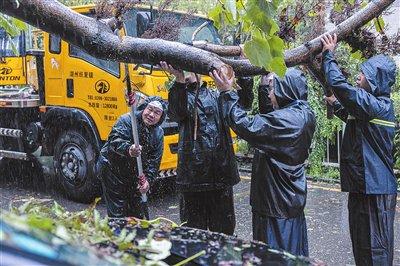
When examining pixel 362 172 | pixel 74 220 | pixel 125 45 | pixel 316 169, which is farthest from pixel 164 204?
pixel 74 220

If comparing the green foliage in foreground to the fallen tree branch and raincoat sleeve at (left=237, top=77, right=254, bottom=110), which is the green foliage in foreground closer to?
the fallen tree branch

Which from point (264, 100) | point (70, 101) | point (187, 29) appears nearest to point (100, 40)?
point (264, 100)

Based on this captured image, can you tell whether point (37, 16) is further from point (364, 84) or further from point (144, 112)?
point (364, 84)

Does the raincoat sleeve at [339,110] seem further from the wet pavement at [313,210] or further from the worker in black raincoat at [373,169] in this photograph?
the wet pavement at [313,210]

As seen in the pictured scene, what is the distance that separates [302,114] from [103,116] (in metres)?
3.89

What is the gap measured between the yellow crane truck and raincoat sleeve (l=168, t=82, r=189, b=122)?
2225 mm

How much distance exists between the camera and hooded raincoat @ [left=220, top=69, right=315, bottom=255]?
341 cm

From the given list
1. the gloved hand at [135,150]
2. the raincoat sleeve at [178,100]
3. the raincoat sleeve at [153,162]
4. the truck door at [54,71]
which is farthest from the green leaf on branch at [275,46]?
the truck door at [54,71]

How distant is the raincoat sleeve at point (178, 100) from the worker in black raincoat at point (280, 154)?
69 cm

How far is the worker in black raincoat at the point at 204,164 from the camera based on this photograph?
4.26 metres

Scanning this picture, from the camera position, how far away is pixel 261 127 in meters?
→ 3.39

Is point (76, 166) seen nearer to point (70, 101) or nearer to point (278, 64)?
point (70, 101)

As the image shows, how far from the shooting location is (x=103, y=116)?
22.7 ft

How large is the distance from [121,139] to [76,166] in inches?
117
